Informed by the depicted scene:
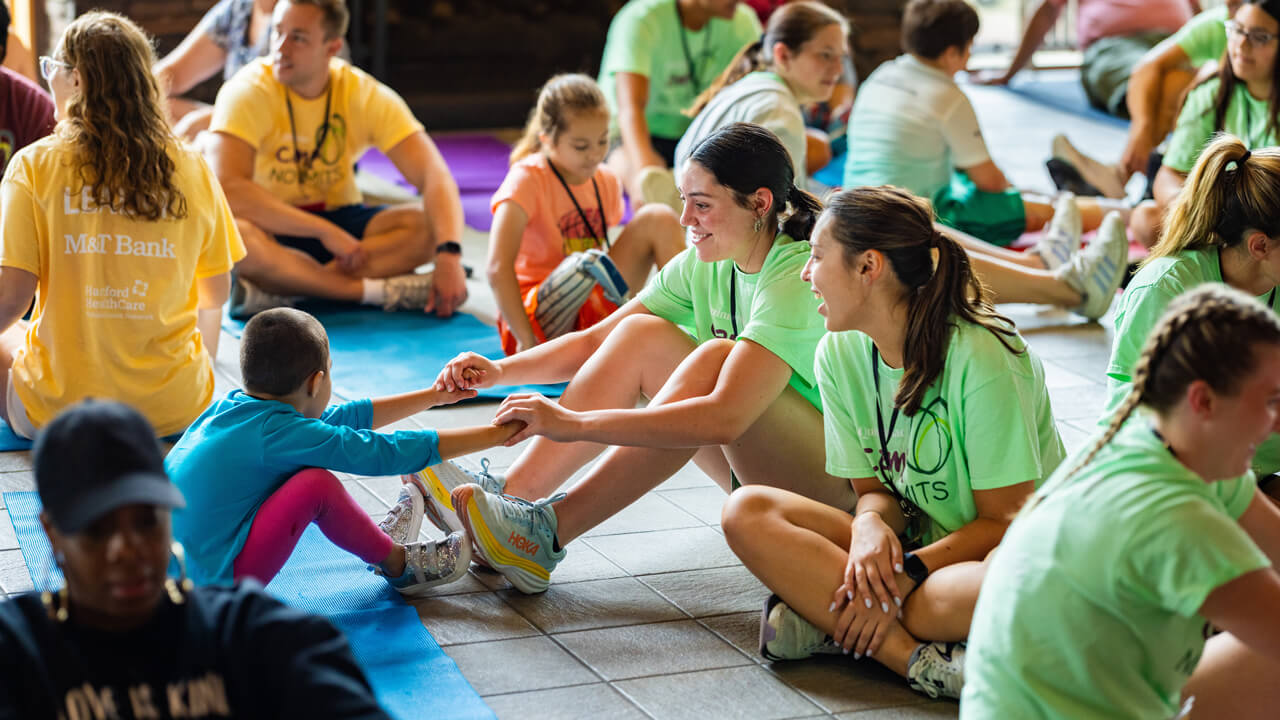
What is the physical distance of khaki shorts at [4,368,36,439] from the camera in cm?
310

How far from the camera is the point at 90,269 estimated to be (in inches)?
115

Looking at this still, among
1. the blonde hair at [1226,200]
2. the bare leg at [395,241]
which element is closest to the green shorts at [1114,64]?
the bare leg at [395,241]

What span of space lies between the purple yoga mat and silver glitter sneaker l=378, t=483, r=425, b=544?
3143 millimetres

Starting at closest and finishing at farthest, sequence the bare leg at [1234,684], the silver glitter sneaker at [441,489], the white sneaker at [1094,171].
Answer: the bare leg at [1234,684] < the silver glitter sneaker at [441,489] < the white sneaker at [1094,171]

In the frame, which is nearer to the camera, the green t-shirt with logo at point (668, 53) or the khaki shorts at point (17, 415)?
the khaki shorts at point (17, 415)

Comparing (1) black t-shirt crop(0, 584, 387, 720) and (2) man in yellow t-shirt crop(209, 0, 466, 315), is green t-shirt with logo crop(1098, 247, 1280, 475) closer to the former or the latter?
(1) black t-shirt crop(0, 584, 387, 720)

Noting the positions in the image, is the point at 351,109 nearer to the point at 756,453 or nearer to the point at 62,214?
the point at 62,214

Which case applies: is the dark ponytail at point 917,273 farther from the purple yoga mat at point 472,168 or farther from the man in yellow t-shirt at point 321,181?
the purple yoga mat at point 472,168

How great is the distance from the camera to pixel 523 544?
8.31 ft

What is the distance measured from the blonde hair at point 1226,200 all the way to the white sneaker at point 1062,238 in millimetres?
2130

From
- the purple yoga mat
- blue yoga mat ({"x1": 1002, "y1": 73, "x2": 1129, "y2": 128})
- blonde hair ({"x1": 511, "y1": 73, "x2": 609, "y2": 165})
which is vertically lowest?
the purple yoga mat

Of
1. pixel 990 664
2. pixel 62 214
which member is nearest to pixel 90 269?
pixel 62 214

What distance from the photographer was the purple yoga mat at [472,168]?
5.99 meters

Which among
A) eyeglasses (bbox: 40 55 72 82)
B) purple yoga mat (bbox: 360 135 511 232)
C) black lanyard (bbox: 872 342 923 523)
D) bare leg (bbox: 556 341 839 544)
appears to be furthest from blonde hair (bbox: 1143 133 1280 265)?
purple yoga mat (bbox: 360 135 511 232)
